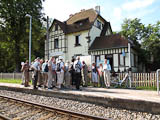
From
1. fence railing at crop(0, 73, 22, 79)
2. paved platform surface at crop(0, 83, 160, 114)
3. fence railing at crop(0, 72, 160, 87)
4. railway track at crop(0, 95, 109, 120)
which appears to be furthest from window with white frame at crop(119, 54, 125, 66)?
railway track at crop(0, 95, 109, 120)

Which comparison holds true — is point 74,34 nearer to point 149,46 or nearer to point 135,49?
point 135,49

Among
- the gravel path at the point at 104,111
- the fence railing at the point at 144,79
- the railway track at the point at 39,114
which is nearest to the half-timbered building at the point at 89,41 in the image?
the fence railing at the point at 144,79

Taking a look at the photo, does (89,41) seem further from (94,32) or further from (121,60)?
(121,60)

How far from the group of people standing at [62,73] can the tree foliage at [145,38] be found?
11696mm

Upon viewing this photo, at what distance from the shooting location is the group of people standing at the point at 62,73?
8.40m

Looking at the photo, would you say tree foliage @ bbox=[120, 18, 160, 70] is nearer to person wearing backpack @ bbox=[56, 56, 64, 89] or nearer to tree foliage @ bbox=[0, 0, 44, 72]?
person wearing backpack @ bbox=[56, 56, 64, 89]

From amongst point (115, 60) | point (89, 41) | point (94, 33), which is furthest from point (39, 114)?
point (94, 33)

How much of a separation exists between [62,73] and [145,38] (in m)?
15.7

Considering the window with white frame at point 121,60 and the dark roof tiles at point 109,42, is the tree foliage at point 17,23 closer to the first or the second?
the dark roof tiles at point 109,42

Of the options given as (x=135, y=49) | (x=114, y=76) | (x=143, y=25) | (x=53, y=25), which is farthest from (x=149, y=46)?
(x=53, y=25)

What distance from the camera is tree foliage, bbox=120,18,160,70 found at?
18.5m

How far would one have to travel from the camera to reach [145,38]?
20.1m

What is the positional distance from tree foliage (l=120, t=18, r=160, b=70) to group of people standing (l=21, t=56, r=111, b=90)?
11.7m

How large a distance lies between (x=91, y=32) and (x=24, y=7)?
1303 centimetres
